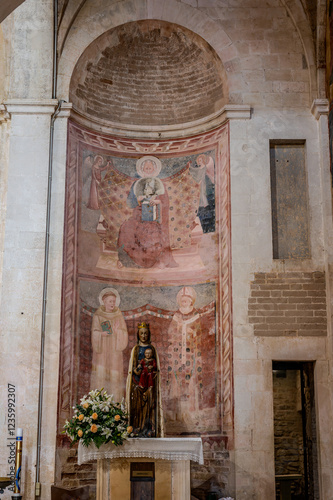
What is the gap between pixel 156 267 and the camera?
13625mm

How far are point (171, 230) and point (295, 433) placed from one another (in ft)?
16.3

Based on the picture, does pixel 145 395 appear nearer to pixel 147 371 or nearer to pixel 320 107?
pixel 147 371

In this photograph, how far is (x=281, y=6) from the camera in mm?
13719

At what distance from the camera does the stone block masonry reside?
40.1 feet

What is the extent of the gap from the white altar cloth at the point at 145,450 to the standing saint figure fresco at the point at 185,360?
2599 mm

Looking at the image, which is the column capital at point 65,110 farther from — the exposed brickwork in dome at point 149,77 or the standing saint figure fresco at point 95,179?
the standing saint figure fresco at point 95,179

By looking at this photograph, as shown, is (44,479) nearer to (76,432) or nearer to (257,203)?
(76,432)

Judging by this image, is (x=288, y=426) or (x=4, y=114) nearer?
(x=4, y=114)

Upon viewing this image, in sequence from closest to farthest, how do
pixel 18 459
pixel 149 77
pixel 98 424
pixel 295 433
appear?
pixel 98 424 → pixel 18 459 → pixel 149 77 → pixel 295 433

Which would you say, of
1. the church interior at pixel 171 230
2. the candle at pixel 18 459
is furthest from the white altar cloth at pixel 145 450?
the candle at pixel 18 459

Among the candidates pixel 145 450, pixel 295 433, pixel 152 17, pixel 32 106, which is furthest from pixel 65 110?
pixel 295 433

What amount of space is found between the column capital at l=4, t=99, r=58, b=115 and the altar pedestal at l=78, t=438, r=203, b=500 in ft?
19.3

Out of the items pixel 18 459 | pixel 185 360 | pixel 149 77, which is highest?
pixel 149 77

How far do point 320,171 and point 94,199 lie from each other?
13.2 ft
